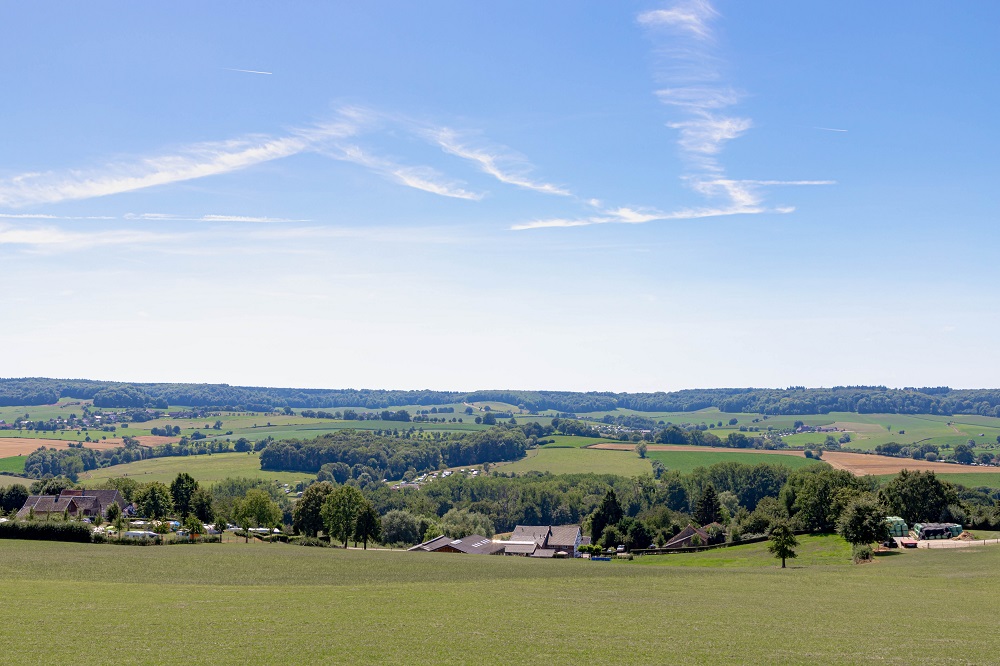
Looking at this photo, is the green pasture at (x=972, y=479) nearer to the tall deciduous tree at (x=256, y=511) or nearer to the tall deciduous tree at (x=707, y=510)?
Answer: the tall deciduous tree at (x=707, y=510)

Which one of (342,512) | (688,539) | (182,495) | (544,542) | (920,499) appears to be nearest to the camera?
(342,512)

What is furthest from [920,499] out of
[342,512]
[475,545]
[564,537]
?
[342,512]

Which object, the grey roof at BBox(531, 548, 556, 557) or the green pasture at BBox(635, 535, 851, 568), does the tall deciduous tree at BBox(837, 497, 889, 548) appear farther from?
the grey roof at BBox(531, 548, 556, 557)

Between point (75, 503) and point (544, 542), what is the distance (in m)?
70.9

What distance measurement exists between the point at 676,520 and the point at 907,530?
3864 cm

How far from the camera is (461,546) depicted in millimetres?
115188

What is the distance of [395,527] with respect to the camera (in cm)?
13412

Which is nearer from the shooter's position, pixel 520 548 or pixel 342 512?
pixel 342 512

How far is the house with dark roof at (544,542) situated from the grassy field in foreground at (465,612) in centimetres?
5652

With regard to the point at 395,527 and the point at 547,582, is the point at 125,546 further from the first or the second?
the point at 395,527

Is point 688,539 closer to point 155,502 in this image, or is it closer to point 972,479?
point 155,502

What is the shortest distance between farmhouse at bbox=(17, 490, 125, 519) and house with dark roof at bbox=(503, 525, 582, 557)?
60.4 meters

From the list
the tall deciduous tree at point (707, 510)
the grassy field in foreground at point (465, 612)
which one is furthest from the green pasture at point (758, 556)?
the tall deciduous tree at point (707, 510)

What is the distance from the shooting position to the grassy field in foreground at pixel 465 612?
1314 inches
